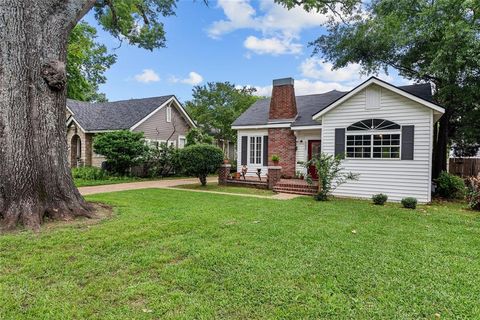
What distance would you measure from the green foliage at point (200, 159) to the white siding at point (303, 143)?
4002mm

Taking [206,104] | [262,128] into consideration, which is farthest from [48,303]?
[206,104]

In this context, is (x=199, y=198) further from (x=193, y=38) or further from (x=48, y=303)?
(x=193, y=38)

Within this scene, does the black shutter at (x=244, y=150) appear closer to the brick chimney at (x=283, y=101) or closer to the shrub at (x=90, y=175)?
the brick chimney at (x=283, y=101)

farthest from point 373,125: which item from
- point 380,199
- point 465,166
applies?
point 465,166

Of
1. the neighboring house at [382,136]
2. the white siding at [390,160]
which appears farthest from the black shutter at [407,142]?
the white siding at [390,160]

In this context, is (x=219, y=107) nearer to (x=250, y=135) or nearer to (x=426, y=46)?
(x=250, y=135)

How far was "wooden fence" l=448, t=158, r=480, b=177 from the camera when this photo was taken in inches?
656

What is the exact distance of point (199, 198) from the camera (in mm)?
10039

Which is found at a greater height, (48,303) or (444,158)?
(444,158)

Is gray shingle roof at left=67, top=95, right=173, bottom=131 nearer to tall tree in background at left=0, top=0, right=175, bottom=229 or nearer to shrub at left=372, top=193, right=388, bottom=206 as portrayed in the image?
tall tree in background at left=0, top=0, right=175, bottom=229

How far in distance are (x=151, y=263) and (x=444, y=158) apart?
616 inches

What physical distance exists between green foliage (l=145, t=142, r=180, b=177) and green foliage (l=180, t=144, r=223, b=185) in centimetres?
450

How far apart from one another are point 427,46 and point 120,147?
1516 cm

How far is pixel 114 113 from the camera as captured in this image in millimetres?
20766
